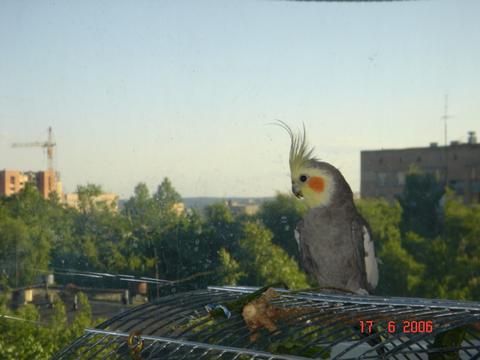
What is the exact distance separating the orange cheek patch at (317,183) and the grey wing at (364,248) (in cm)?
12

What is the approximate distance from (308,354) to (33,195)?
8.34ft

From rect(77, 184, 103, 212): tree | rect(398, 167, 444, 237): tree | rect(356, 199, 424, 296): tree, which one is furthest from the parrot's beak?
rect(398, 167, 444, 237): tree

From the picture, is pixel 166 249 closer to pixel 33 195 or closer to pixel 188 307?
pixel 33 195

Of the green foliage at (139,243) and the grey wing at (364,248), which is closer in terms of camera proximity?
the grey wing at (364,248)

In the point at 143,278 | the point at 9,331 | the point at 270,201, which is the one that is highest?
the point at 270,201

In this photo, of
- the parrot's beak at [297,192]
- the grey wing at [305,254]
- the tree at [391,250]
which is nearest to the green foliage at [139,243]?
the tree at [391,250]

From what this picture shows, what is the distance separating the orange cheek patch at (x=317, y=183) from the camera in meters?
1.51

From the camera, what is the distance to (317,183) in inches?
59.6

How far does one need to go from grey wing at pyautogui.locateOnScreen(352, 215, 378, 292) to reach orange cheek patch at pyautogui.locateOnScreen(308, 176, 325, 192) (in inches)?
4.9

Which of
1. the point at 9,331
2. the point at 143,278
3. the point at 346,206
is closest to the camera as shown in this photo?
the point at 346,206

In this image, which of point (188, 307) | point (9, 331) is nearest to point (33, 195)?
point (9, 331)

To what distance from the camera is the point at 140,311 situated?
3.86 ft

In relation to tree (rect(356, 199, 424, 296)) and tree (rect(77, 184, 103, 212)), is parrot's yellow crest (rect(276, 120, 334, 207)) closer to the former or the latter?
tree (rect(77, 184, 103, 212))
